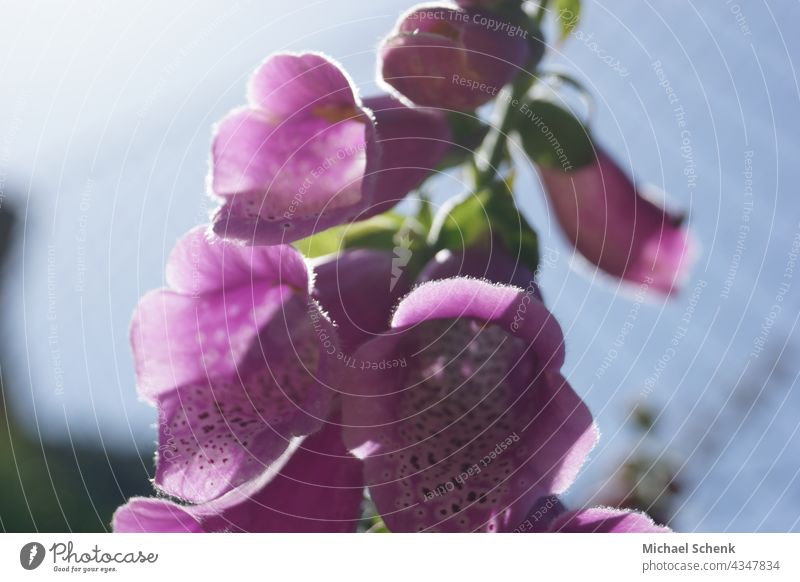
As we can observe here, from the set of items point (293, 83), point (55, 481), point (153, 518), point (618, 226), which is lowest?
point (55, 481)

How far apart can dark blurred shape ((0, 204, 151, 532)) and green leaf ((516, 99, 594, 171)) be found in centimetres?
34

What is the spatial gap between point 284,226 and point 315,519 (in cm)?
16

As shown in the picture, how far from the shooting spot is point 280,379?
43 centimetres

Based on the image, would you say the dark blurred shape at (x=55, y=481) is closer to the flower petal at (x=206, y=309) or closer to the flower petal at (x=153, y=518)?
the flower petal at (x=153, y=518)

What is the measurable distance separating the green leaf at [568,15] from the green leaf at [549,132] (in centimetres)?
10

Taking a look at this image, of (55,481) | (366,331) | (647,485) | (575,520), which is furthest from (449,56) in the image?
(55,481)

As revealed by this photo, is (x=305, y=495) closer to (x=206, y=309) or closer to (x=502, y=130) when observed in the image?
(x=206, y=309)

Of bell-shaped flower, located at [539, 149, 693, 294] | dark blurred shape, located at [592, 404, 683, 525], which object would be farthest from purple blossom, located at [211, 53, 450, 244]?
dark blurred shape, located at [592, 404, 683, 525]

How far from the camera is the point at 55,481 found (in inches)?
38.7

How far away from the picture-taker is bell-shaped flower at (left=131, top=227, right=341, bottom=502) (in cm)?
41

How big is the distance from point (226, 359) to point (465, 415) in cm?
14

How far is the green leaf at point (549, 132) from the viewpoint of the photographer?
0.47m

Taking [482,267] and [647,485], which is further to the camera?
[647,485]

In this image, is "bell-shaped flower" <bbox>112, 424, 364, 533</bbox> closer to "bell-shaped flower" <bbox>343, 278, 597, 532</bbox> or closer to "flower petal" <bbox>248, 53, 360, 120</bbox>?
"bell-shaped flower" <bbox>343, 278, 597, 532</bbox>
